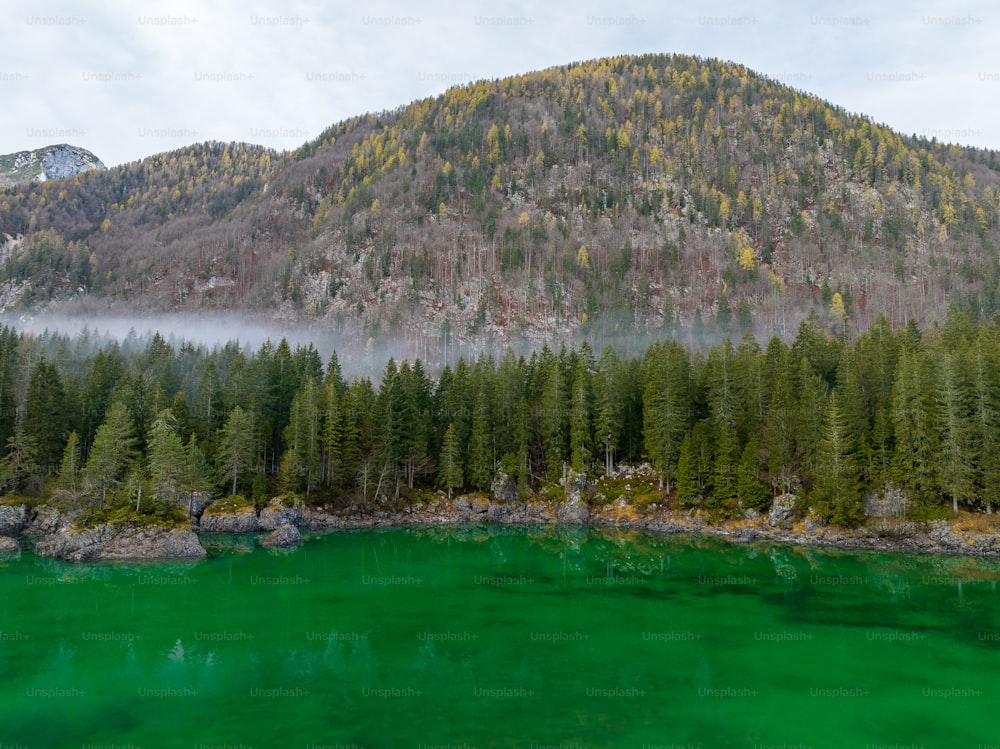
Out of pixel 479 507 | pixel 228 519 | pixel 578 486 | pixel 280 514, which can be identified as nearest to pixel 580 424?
pixel 578 486

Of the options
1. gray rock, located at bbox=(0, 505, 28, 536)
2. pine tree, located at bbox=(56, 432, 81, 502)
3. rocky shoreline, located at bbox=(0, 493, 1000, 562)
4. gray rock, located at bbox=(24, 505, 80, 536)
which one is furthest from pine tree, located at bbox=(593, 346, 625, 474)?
gray rock, located at bbox=(0, 505, 28, 536)

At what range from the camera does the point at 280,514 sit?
6425 cm

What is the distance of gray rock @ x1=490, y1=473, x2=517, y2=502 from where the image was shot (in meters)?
75.0

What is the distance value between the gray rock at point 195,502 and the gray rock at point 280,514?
6.32m

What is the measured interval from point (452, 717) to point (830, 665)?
17.4m

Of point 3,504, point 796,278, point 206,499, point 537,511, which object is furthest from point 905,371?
point 796,278

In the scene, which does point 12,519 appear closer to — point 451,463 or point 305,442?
point 305,442

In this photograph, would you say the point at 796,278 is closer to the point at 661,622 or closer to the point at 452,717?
the point at 661,622

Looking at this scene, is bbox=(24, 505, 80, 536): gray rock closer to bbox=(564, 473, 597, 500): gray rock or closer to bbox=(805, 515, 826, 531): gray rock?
bbox=(564, 473, 597, 500): gray rock

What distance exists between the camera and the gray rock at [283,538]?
2210 inches

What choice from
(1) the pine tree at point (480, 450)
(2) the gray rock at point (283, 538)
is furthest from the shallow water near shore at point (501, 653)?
(1) the pine tree at point (480, 450)

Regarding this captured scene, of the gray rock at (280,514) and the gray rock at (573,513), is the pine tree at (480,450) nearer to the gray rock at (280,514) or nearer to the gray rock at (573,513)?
the gray rock at (573,513)

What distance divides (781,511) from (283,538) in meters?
49.0

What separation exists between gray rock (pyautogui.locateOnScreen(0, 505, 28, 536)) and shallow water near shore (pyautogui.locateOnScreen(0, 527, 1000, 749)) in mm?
13637
